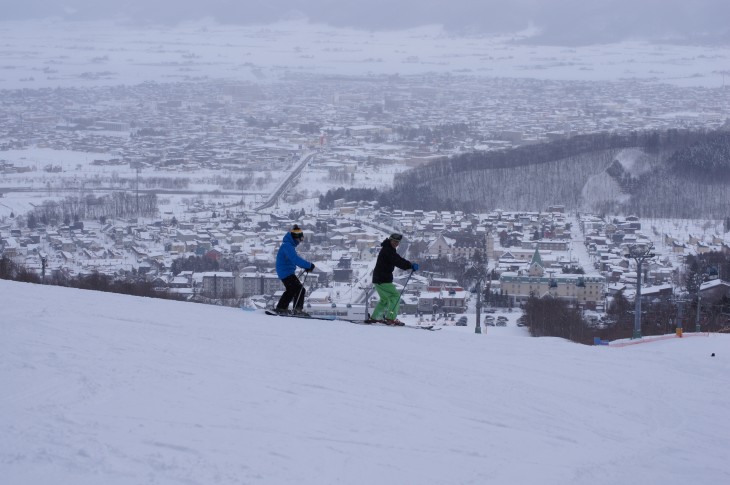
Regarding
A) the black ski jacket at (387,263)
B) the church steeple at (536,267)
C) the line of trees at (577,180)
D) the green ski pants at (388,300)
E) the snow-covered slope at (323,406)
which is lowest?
the church steeple at (536,267)

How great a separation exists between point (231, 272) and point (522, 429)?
379 inches

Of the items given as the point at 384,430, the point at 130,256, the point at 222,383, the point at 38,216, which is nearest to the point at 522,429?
the point at 384,430

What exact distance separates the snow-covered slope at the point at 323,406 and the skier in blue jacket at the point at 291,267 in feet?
1.03

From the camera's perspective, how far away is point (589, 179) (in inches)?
776

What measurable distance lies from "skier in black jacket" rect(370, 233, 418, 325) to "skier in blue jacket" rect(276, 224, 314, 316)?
1.05 feet

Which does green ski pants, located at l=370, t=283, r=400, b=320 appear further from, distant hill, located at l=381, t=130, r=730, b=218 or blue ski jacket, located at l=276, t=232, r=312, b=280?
distant hill, located at l=381, t=130, r=730, b=218

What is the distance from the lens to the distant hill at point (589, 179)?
1805cm

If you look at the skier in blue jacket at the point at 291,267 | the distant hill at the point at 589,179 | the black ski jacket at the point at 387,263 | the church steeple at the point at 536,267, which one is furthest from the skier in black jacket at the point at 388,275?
the distant hill at the point at 589,179

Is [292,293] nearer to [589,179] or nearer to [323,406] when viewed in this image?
[323,406]

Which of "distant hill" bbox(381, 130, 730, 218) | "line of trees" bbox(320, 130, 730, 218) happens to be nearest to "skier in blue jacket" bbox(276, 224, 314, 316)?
"line of trees" bbox(320, 130, 730, 218)

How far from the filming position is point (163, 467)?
2164 millimetres

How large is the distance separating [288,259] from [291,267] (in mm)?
48

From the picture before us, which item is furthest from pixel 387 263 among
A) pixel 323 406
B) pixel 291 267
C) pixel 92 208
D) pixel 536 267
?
pixel 92 208

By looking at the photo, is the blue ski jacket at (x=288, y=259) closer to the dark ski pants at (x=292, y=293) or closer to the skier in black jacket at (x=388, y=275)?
the dark ski pants at (x=292, y=293)
